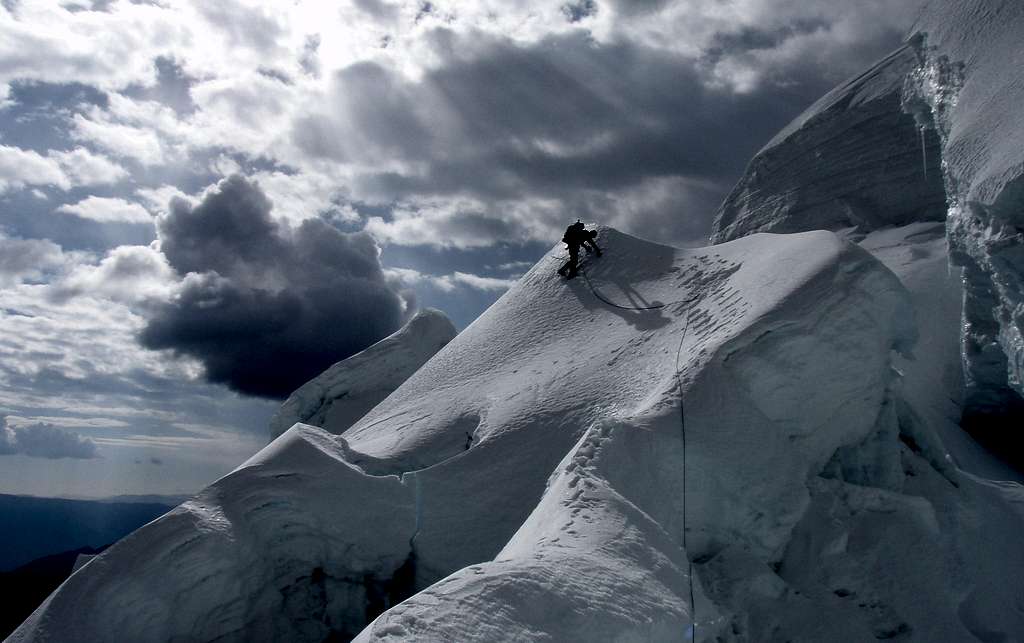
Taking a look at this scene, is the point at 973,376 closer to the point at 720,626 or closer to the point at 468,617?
the point at 720,626

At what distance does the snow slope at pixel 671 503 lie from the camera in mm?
6430

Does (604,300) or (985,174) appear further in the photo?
(604,300)

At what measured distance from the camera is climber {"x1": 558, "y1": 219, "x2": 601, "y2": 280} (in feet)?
37.9

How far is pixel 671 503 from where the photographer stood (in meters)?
6.47

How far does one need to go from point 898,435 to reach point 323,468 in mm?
6543

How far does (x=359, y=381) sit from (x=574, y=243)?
678 cm

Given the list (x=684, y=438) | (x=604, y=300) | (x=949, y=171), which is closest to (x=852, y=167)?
(x=949, y=171)

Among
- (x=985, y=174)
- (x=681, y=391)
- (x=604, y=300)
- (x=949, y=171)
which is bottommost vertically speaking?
(x=681, y=391)

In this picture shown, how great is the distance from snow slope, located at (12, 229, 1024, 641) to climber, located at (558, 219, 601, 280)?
2312 millimetres

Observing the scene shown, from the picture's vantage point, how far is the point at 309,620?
759cm

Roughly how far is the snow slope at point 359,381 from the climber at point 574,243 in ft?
18.7

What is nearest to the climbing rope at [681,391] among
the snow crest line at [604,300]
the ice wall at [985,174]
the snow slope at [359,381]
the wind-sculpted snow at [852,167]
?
the snow crest line at [604,300]

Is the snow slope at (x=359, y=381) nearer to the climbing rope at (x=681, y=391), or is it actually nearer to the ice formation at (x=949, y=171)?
the climbing rope at (x=681, y=391)

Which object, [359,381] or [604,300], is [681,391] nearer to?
[604,300]
